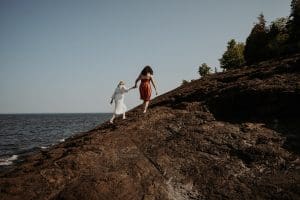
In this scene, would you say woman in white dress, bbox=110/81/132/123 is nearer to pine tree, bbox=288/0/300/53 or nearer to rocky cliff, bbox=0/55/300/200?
rocky cliff, bbox=0/55/300/200

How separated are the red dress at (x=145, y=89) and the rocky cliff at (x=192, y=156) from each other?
88 cm

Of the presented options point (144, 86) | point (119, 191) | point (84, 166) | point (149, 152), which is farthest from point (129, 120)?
point (119, 191)

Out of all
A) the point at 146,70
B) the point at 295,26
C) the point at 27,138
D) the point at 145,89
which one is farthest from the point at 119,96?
the point at 27,138

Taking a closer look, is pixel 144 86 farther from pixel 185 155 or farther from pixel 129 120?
pixel 185 155

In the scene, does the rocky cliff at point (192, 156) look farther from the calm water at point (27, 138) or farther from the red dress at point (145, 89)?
the calm water at point (27, 138)

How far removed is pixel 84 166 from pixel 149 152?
2.18 meters

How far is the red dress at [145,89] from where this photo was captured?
13844 mm

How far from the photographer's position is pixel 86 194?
26.4ft

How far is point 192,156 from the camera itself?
9.98 m

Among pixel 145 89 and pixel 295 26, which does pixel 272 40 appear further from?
pixel 145 89

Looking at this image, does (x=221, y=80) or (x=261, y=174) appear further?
(x=221, y=80)

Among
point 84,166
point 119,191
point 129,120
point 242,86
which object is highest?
point 242,86

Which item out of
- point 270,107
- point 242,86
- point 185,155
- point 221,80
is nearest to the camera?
point 185,155

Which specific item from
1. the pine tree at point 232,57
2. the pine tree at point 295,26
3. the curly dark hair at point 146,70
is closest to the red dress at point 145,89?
the curly dark hair at point 146,70
